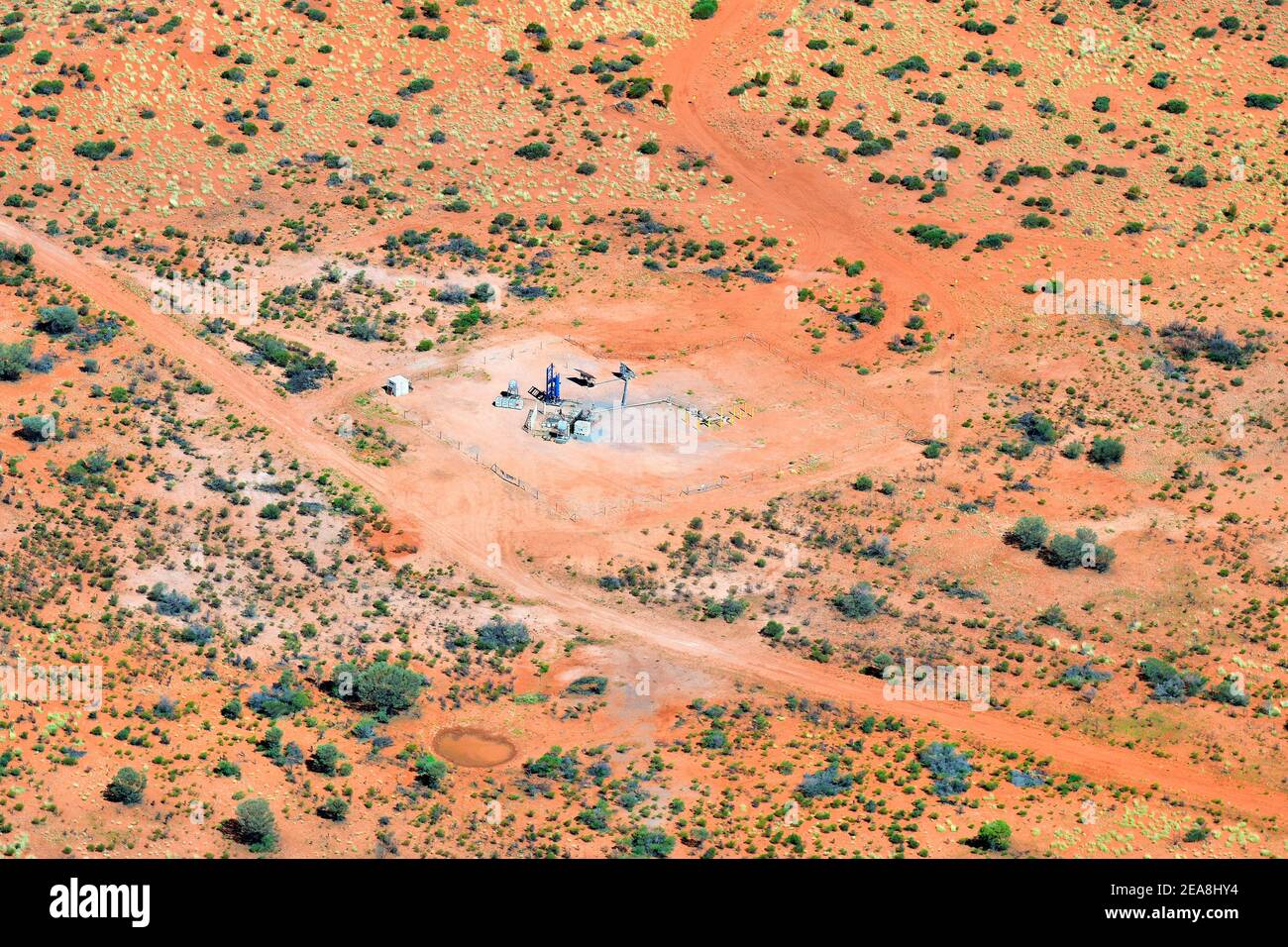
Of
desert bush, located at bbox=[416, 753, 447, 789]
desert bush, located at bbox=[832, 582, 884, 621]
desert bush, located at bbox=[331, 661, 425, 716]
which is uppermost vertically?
desert bush, located at bbox=[832, 582, 884, 621]

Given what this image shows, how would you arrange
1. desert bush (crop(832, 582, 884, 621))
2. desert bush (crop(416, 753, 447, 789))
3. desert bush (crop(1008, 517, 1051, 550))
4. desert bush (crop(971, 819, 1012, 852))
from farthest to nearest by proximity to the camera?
desert bush (crop(1008, 517, 1051, 550)), desert bush (crop(832, 582, 884, 621)), desert bush (crop(416, 753, 447, 789)), desert bush (crop(971, 819, 1012, 852))

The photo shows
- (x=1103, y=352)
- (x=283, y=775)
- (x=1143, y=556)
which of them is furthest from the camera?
(x=1103, y=352)

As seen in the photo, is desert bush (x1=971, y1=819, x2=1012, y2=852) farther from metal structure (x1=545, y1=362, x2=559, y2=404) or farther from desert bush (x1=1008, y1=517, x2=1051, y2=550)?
metal structure (x1=545, y1=362, x2=559, y2=404)

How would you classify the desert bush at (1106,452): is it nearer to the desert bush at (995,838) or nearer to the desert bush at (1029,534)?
the desert bush at (1029,534)

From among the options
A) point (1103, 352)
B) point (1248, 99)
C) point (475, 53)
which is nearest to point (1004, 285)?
point (1103, 352)

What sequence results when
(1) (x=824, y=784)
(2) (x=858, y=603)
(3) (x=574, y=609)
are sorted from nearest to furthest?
(1) (x=824, y=784), (3) (x=574, y=609), (2) (x=858, y=603)

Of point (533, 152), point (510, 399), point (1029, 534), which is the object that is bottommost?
point (1029, 534)

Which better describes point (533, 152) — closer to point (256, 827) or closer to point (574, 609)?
point (574, 609)

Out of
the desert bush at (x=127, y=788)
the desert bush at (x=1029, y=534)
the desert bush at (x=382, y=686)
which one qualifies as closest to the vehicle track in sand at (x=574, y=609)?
the desert bush at (x=382, y=686)

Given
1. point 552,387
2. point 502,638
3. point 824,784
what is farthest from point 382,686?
point 552,387

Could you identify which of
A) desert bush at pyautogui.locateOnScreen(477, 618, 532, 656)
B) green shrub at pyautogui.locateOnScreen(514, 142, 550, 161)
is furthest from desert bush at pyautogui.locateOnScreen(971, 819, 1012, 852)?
green shrub at pyautogui.locateOnScreen(514, 142, 550, 161)

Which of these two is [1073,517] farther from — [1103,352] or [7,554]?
[7,554]
